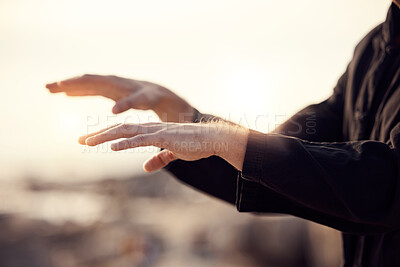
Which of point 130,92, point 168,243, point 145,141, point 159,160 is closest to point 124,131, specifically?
point 145,141

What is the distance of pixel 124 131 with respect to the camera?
5.37 ft

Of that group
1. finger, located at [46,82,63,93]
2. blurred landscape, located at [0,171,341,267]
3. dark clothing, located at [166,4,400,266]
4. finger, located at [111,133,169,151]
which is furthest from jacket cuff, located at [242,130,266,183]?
blurred landscape, located at [0,171,341,267]

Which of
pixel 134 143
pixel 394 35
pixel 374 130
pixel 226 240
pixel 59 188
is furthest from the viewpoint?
pixel 59 188

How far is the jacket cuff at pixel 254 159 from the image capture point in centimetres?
159

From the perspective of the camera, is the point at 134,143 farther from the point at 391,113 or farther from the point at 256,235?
the point at 256,235

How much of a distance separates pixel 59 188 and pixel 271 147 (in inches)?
2286

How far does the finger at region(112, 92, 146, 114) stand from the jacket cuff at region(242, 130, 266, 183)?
2.63 ft

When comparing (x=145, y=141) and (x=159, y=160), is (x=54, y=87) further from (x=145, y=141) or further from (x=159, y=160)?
(x=145, y=141)

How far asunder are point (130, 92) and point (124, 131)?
0.69 m

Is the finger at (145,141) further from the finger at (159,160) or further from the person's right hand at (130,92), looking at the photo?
the person's right hand at (130,92)

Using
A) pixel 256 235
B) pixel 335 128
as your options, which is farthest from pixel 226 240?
pixel 335 128

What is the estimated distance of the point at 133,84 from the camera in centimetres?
232

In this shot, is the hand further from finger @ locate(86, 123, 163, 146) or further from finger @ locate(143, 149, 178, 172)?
finger @ locate(143, 149, 178, 172)

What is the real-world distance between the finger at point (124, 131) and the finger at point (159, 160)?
457 mm
